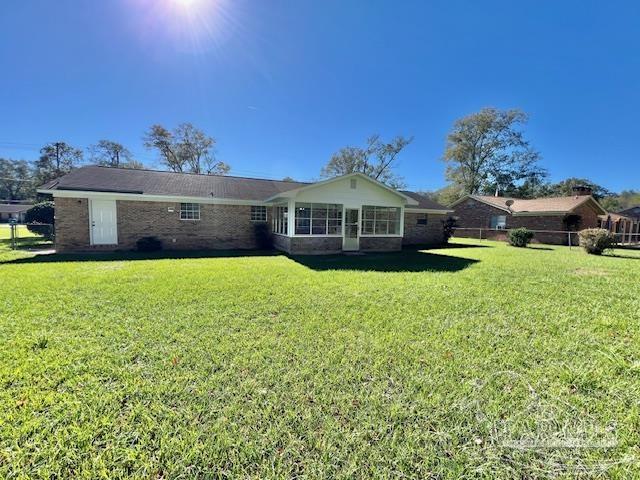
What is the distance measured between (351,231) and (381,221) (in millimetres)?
1889

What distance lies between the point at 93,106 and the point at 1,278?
795 inches

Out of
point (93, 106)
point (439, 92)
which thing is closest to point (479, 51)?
point (439, 92)

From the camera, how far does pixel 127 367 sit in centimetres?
321

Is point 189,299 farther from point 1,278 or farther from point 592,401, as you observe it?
point 592,401

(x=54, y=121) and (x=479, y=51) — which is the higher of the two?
(x=54, y=121)

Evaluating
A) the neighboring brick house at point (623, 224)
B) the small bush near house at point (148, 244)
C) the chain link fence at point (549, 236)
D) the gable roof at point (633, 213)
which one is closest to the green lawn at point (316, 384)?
the small bush near house at point (148, 244)

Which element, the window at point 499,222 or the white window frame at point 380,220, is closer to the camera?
the white window frame at point 380,220

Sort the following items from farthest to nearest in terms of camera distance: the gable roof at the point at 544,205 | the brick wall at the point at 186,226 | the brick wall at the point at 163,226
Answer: the gable roof at the point at 544,205, the brick wall at the point at 186,226, the brick wall at the point at 163,226

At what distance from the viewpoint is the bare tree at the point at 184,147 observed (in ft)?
111

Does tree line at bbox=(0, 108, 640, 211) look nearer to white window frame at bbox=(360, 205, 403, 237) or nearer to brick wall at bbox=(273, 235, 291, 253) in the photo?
white window frame at bbox=(360, 205, 403, 237)

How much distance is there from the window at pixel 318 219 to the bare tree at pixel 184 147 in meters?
28.3

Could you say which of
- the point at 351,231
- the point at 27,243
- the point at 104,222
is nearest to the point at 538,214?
the point at 351,231

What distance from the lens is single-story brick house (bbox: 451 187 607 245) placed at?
2117 cm

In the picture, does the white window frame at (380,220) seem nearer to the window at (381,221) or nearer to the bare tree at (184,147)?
the window at (381,221)
